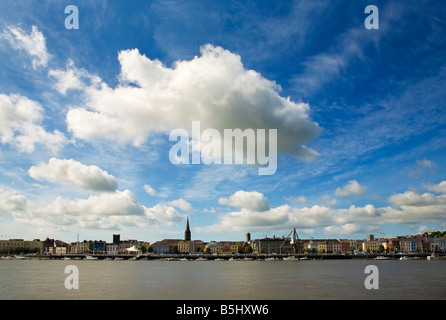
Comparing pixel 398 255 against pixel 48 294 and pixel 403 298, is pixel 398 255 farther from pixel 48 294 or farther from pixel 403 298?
pixel 48 294

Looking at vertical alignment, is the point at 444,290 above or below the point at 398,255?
above

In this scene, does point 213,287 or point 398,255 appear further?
point 398,255

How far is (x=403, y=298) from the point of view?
37.6 metres
